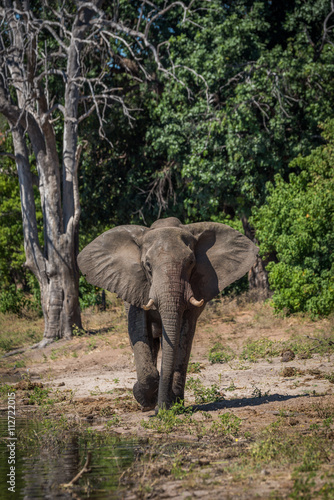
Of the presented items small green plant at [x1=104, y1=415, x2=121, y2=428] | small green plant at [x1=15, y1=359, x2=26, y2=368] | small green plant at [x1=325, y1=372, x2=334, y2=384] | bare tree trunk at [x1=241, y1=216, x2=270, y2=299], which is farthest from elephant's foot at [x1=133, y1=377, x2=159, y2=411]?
bare tree trunk at [x1=241, y1=216, x2=270, y2=299]

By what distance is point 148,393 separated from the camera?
7.79m

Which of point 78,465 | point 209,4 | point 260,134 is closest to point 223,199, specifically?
point 260,134

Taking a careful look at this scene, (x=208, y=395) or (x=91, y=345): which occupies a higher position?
(x=208, y=395)

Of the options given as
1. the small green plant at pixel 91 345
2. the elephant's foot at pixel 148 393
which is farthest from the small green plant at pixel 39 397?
the small green plant at pixel 91 345

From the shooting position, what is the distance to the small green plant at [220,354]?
11727mm

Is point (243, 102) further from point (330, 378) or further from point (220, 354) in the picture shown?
point (330, 378)

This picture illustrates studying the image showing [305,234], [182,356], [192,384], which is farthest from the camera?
[305,234]

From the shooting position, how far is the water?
4857mm

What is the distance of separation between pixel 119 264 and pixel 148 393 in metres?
1.63

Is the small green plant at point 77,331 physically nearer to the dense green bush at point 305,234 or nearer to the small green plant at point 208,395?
the dense green bush at point 305,234

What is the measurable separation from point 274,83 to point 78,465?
13.1 metres

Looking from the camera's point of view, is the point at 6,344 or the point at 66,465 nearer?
the point at 66,465

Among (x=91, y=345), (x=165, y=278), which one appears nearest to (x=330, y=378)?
(x=165, y=278)

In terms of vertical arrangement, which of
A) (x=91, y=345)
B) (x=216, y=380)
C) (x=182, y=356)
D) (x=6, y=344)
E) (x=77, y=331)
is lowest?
(x=6, y=344)
